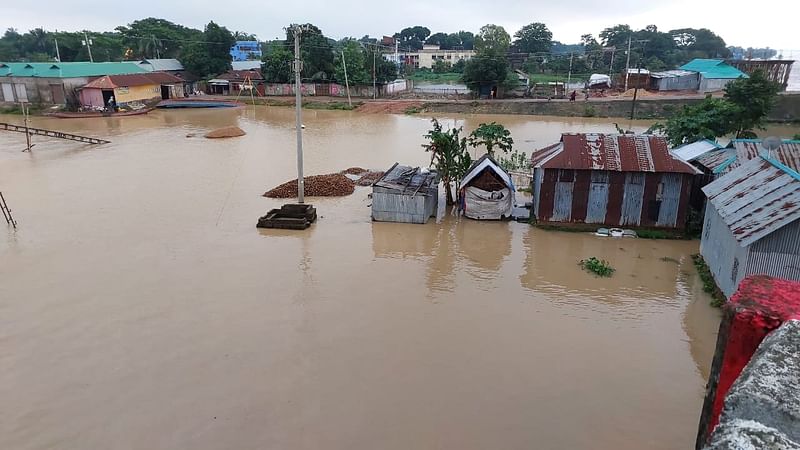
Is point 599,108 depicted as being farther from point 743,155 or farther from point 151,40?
point 151,40

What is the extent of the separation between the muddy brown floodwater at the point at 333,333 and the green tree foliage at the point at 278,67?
3665cm

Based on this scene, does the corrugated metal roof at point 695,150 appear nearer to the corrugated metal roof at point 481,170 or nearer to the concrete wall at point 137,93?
the corrugated metal roof at point 481,170

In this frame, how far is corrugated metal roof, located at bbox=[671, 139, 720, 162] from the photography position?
1744 cm

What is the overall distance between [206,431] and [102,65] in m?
50.7

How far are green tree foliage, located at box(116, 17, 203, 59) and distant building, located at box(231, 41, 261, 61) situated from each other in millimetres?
17148

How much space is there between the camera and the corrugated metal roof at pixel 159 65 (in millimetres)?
55656

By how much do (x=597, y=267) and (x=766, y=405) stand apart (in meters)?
11.9

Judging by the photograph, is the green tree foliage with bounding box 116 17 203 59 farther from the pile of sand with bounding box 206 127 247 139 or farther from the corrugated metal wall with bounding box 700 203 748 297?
the corrugated metal wall with bounding box 700 203 748 297

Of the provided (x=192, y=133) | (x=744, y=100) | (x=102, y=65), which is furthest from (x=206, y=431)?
(x=102, y=65)

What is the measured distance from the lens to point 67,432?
818cm

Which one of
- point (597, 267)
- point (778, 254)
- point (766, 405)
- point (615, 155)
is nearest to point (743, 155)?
point (615, 155)

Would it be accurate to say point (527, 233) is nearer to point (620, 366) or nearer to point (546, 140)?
point (620, 366)

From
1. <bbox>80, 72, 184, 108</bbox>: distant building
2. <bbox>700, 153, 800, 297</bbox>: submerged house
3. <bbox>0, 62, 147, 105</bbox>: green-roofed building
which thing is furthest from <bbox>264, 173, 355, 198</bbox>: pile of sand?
<bbox>0, 62, 147, 105</bbox>: green-roofed building

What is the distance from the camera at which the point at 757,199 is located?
38.8 feet
